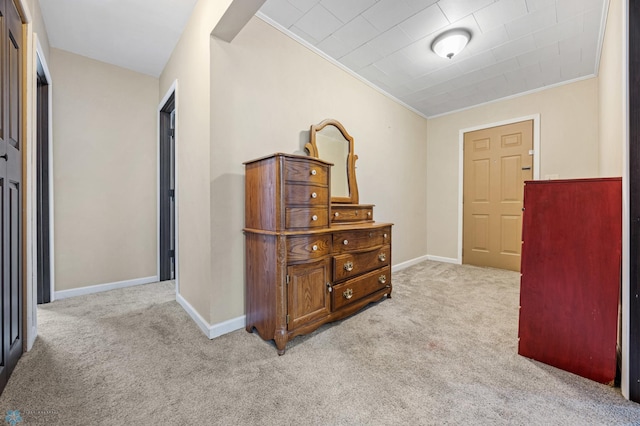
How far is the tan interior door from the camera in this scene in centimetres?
372

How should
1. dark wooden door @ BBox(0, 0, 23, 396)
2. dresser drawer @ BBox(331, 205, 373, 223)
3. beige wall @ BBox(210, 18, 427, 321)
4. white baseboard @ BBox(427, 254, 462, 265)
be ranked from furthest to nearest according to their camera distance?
white baseboard @ BBox(427, 254, 462, 265)
dresser drawer @ BBox(331, 205, 373, 223)
beige wall @ BBox(210, 18, 427, 321)
dark wooden door @ BBox(0, 0, 23, 396)

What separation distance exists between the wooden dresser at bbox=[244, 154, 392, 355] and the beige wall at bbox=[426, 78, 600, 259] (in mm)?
2836

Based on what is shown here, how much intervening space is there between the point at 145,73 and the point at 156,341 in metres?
3.08

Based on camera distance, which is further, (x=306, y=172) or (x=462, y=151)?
(x=462, y=151)

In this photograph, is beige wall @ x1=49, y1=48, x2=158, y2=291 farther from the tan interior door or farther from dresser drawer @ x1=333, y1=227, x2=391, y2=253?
the tan interior door

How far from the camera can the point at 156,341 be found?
1.84 metres

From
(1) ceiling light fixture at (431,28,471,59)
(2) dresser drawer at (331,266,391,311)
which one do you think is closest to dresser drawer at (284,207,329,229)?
(2) dresser drawer at (331,266,391,311)

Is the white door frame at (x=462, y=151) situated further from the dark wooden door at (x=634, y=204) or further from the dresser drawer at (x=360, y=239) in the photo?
the dark wooden door at (x=634, y=204)

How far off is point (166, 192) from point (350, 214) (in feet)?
7.87

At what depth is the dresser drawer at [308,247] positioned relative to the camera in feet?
5.80

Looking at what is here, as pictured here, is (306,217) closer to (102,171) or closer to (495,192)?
(102,171)

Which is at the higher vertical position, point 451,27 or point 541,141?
point 451,27

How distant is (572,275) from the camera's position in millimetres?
1510

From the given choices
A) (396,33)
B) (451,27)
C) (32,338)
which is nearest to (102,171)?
(32,338)
